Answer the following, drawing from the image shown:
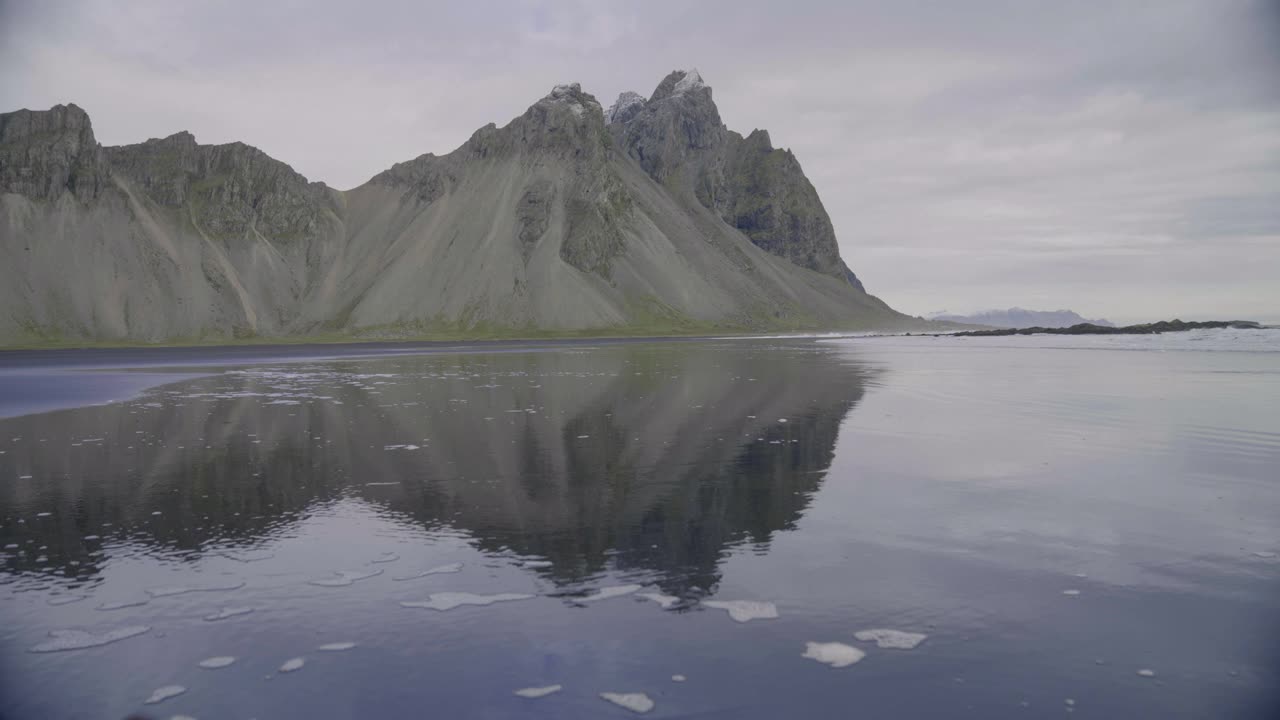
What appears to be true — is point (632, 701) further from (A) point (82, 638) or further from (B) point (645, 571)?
(A) point (82, 638)

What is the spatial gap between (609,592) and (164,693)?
4360 millimetres

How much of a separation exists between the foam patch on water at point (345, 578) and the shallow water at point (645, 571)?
5 cm

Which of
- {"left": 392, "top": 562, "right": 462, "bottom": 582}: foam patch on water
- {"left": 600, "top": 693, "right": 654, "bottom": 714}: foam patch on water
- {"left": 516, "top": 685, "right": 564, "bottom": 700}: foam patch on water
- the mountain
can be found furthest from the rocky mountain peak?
{"left": 600, "top": 693, "right": 654, "bottom": 714}: foam patch on water

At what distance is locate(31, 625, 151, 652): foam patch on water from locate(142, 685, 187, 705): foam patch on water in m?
1.41

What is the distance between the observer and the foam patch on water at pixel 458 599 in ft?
28.9

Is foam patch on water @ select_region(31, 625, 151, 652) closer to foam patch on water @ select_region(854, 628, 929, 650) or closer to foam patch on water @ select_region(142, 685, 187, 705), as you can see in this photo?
foam patch on water @ select_region(142, 685, 187, 705)

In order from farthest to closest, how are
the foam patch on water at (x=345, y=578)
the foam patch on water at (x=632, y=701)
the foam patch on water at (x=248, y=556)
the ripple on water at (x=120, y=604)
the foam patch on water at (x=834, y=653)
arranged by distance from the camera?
the foam patch on water at (x=248, y=556), the foam patch on water at (x=345, y=578), the ripple on water at (x=120, y=604), the foam patch on water at (x=834, y=653), the foam patch on water at (x=632, y=701)

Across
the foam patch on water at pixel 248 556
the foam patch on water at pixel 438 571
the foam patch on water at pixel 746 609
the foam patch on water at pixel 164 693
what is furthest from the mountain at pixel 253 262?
the foam patch on water at pixel 164 693

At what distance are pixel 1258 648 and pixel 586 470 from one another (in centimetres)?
1125

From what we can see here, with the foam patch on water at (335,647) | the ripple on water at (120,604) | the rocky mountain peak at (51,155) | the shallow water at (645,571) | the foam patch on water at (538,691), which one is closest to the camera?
the foam patch on water at (538,691)

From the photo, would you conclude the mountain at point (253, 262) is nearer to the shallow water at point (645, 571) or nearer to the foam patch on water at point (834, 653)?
the shallow water at point (645, 571)

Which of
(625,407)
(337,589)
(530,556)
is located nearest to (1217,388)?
(625,407)

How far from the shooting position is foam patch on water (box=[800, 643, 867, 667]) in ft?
24.3

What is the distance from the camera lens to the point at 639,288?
624 ft
